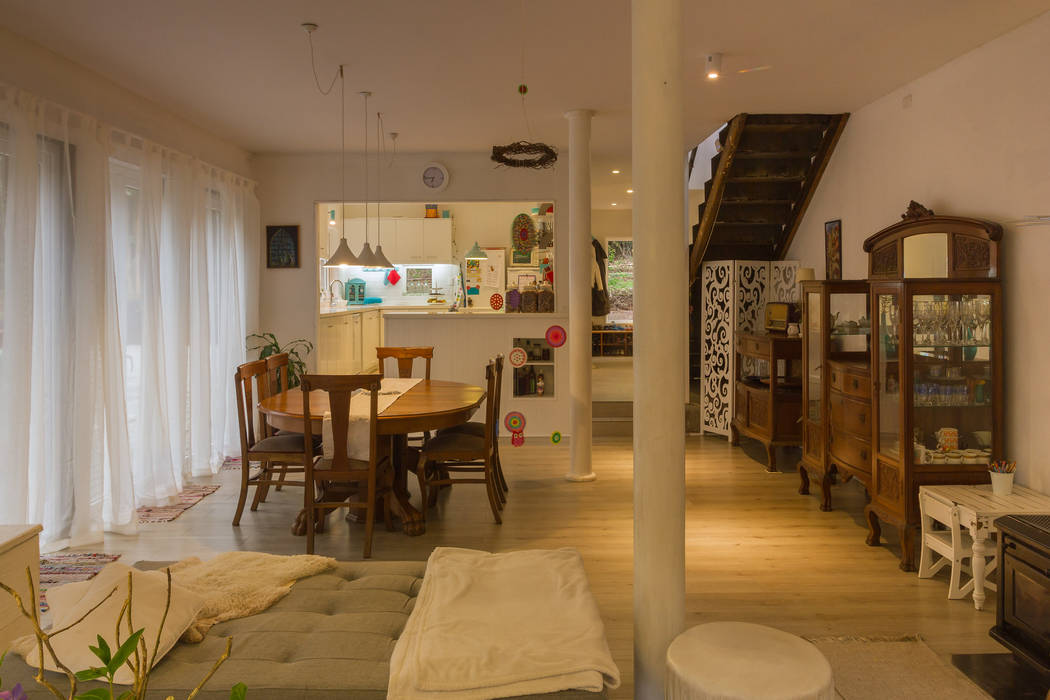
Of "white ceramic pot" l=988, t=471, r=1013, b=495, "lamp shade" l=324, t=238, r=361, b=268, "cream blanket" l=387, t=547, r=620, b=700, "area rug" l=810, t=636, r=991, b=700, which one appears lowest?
"area rug" l=810, t=636, r=991, b=700

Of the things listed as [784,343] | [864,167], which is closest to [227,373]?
[784,343]

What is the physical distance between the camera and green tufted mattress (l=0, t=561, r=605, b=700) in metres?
1.96

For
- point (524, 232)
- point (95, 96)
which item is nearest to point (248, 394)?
point (95, 96)

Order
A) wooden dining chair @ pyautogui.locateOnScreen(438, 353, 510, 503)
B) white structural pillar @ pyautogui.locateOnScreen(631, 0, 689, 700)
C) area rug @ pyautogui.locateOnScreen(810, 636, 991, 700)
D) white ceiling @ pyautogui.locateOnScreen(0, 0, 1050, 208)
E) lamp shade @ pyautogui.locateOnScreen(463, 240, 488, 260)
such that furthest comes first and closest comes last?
lamp shade @ pyautogui.locateOnScreen(463, 240, 488, 260) < wooden dining chair @ pyautogui.locateOnScreen(438, 353, 510, 503) < white ceiling @ pyautogui.locateOnScreen(0, 0, 1050, 208) < area rug @ pyautogui.locateOnScreen(810, 636, 991, 700) < white structural pillar @ pyautogui.locateOnScreen(631, 0, 689, 700)

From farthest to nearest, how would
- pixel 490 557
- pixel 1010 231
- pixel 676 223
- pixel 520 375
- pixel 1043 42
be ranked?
pixel 520 375 < pixel 1010 231 < pixel 1043 42 < pixel 490 557 < pixel 676 223

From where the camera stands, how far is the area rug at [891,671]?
2844mm

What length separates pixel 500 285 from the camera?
35.5ft

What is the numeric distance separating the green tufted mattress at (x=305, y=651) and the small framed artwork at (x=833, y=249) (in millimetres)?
4719

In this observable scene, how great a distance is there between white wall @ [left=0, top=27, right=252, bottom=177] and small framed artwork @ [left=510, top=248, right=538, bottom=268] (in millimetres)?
4609

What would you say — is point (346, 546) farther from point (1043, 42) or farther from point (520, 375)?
point (1043, 42)

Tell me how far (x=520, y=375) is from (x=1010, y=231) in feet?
14.3

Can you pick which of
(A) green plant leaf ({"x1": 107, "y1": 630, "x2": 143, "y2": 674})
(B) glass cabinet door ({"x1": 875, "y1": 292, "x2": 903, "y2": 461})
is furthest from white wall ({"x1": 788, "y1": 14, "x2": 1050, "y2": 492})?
(A) green plant leaf ({"x1": 107, "y1": 630, "x2": 143, "y2": 674})

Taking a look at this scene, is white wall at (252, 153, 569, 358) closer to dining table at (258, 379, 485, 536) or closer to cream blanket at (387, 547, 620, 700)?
dining table at (258, 379, 485, 536)

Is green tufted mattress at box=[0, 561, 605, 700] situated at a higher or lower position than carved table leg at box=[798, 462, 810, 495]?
higher
